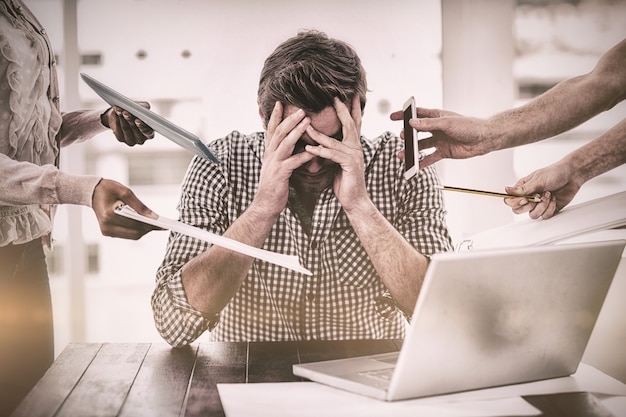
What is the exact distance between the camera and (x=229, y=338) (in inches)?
77.2

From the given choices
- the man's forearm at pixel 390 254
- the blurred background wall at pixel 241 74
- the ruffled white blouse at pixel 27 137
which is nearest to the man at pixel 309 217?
the man's forearm at pixel 390 254

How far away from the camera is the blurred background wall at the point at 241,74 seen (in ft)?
6.73

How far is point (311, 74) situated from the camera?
186 cm

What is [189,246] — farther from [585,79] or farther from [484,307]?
[585,79]

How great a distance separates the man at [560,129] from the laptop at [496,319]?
940 mm

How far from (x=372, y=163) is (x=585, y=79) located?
0.79 metres

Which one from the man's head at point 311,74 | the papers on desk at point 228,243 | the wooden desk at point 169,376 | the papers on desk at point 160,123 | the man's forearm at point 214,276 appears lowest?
the wooden desk at point 169,376

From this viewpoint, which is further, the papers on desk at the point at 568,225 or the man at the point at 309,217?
the man at the point at 309,217

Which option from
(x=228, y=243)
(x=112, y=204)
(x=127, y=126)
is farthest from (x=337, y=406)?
(x=127, y=126)

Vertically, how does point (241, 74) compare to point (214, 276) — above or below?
above

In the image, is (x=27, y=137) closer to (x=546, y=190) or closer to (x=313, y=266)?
(x=313, y=266)

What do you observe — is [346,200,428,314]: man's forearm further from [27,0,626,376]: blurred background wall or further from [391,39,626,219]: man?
[27,0,626,376]: blurred background wall

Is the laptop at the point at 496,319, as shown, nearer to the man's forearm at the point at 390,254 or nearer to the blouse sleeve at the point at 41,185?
the man's forearm at the point at 390,254

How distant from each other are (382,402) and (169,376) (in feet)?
1.47
